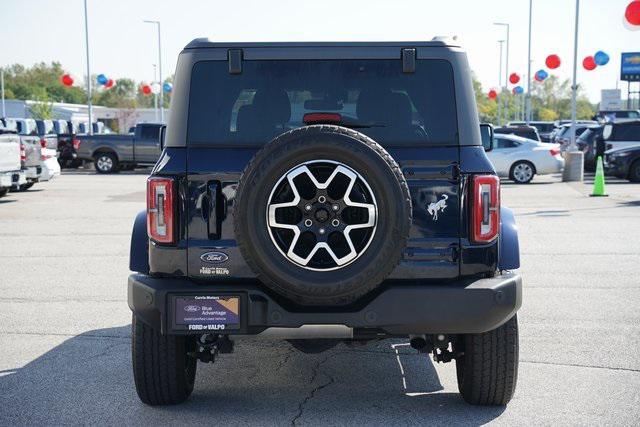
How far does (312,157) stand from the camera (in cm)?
440

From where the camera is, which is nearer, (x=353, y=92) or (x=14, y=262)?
(x=353, y=92)

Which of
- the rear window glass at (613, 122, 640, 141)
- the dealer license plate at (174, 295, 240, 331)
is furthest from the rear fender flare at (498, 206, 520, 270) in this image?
the rear window glass at (613, 122, 640, 141)

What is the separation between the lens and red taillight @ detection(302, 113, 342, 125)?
16.1 feet

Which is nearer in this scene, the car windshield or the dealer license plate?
the dealer license plate

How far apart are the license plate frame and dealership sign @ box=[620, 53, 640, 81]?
76988 millimetres

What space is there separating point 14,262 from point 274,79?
7214mm

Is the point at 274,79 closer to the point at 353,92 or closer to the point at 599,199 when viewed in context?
the point at 353,92

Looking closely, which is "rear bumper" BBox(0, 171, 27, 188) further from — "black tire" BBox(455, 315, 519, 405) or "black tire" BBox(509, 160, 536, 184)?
"black tire" BBox(455, 315, 519, 405)

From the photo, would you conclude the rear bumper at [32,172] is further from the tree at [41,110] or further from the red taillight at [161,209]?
the tree at [41,110]

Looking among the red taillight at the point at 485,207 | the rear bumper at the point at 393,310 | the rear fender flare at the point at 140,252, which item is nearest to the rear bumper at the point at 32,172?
the rear fender flare at the point at 140,252

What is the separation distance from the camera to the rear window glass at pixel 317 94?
16.3ft

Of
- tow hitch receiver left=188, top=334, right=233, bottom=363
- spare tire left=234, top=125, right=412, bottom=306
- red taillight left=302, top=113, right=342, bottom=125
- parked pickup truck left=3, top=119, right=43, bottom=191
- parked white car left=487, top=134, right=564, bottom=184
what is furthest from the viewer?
parked white car left=487, top=134, right=564, bottom=184

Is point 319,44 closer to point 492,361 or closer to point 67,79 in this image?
point 492,361

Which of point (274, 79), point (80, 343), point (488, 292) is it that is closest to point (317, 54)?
point (274, 79)
